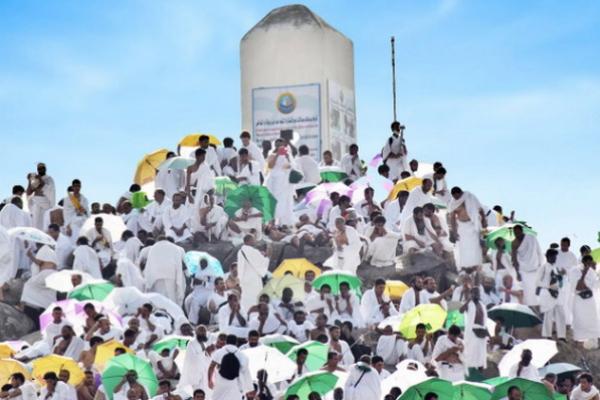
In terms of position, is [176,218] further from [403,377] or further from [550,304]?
[403,377]

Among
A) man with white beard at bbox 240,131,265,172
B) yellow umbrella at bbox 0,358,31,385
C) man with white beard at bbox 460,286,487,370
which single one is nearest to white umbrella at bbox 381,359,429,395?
man with white beard at bbox 460,286,487,370

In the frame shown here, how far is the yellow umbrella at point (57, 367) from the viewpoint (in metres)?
19.9

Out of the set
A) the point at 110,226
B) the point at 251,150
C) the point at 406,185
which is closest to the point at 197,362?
the point at 110,226

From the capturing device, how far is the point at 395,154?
2900cm

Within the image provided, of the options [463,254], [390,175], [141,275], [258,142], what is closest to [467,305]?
[463,254]

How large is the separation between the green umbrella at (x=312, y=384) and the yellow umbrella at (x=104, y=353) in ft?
9.50

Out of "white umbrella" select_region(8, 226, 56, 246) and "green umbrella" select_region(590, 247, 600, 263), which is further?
"white umbrella" select_region(8, 226, 56, 246)

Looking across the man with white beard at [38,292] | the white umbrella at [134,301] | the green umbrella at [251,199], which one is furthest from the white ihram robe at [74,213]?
the white umbrella at [134,301]

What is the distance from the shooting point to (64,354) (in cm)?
2136

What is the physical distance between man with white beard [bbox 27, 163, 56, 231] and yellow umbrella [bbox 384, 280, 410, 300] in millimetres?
6778

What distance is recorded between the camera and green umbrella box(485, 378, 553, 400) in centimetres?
1833

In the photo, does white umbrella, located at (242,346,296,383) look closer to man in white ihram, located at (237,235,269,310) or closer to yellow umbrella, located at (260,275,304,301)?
yellow umbrella, located at (260,275,304,301)

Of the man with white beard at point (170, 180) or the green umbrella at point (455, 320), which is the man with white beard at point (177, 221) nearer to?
the man with white beard at point (170, 180)

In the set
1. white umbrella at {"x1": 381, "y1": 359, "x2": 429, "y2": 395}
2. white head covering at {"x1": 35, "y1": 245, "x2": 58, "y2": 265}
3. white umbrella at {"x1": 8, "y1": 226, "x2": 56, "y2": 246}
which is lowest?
white umbrella at {"x1": 381, "y1": 359, "x2": 429, "y2": 395}
